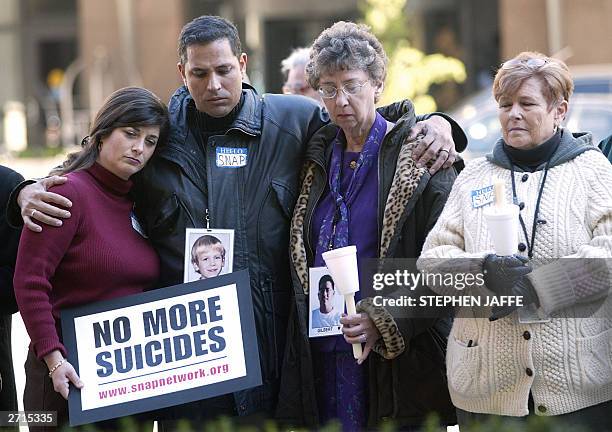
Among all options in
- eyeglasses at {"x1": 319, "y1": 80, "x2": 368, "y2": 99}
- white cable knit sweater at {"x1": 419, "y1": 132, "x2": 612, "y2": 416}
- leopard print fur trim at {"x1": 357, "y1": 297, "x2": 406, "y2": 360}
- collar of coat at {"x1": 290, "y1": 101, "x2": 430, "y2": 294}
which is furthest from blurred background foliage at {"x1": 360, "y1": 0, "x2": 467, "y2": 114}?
white cable knit sweater at {"x1": 419, "y1": 132, "x2": 612, "y2": 416}

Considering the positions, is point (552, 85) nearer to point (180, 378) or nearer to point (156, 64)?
point (180, 378)

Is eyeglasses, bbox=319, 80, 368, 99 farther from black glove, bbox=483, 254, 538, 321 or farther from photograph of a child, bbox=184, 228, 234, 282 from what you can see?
black glove, bbox=483, 254, 538, 321

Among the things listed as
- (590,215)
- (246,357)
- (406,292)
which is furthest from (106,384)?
(590,215)

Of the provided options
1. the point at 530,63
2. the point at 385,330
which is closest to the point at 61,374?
the point at 385,330

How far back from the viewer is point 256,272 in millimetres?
4938

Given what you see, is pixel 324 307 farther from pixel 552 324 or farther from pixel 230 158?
pixel 552 324

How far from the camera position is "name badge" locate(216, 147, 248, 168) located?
4961 millimetres

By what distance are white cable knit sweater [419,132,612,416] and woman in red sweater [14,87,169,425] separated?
1.31m

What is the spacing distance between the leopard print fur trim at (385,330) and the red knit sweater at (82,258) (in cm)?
94

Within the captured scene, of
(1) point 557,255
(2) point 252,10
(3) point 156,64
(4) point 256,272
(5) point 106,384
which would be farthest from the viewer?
(2) point 252,10

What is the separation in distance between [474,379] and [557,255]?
→ 58 centimetres

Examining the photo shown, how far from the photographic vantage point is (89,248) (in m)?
4.67

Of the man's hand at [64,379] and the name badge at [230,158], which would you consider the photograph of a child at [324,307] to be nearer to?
the name badge at [230,158]

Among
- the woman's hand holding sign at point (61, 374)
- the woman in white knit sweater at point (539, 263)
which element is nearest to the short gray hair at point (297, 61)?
the woman in white knit sweater at point (539, 263)
